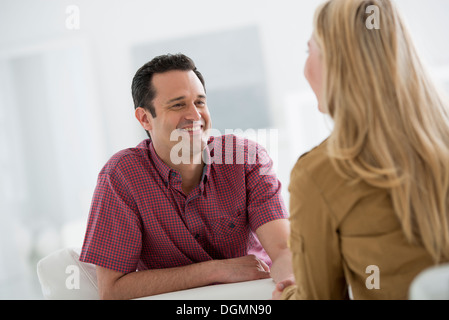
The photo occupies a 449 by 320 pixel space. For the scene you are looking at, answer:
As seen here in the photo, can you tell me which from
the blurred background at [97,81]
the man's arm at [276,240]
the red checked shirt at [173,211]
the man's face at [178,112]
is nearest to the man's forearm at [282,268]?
the man's arm at [276,240]

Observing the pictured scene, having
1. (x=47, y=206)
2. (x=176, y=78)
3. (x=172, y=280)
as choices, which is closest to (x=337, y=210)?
(x=172, y=280)

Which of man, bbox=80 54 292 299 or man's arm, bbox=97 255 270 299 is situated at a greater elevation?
man, bbox=80 54 292 299

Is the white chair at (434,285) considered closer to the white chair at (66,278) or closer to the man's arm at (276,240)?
the man's arm at (276,240)

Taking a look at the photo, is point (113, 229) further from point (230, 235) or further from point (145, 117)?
point (145, 117)

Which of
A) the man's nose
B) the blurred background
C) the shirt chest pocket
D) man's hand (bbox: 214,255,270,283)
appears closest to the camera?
man's hand (bbox: 214,255,270,283)

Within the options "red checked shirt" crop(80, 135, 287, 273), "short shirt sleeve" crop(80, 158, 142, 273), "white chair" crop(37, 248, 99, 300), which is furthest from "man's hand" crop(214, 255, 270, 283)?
"white chair" crop(37, 248, 99, 300)

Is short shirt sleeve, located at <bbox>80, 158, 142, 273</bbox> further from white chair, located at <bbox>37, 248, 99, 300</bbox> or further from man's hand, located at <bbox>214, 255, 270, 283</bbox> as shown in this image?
man's hand, located at <bbox>214, 255, 270, 283</bbox>

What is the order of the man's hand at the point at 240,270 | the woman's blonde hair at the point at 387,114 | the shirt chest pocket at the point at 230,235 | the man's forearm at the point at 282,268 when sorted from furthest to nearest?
the shirt chest pocket at the point at 230,235 → the man's hand at the point at 240,270 → the man's forearm at the point at 282,268 → the woman's blonde hair at the point at 387,114

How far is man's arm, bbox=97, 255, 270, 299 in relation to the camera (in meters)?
1.52

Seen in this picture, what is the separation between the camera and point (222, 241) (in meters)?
1.73

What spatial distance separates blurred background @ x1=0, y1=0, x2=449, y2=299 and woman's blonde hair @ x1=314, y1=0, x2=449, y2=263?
131 inches

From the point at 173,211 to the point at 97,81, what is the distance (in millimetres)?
3436

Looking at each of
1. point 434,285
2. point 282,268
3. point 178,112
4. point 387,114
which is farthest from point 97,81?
point 434,285

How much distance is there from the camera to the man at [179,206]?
1544 millimetres
